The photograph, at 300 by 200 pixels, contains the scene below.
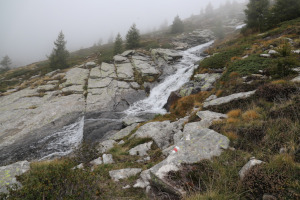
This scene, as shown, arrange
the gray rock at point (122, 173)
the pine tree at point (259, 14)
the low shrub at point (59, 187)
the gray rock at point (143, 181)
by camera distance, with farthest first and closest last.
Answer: the pine tree at point (259, 14), the gray rock at point (122, 173), the gray rock at point (143, 181), the low shrub at point (59, 187)

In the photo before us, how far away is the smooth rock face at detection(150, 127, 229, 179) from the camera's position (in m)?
3.92

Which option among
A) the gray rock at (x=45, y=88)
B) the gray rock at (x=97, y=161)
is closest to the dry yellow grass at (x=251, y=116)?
the gray rock at (x=97, y=161)

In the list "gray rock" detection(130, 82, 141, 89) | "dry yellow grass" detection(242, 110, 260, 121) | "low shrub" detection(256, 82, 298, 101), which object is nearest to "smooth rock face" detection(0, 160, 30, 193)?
"dry yellow grass" detection(242, 110, 260, 121)

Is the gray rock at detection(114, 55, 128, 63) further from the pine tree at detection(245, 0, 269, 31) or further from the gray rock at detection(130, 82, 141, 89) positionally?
the pine tree at detection(245, 0, 269, 31)

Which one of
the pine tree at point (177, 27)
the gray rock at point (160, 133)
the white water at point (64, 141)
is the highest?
the pine tree at point (177, 27)

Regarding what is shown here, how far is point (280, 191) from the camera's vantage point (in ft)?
8.06

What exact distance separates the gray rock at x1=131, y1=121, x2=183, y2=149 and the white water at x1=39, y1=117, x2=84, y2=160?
18.7ft

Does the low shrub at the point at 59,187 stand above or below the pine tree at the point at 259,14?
below

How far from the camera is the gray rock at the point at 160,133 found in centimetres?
811

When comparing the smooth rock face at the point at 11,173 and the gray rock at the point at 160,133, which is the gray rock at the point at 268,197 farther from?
the smooth rock face at the point at 11,173

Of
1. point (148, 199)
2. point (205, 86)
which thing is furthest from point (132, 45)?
point (148, 199)

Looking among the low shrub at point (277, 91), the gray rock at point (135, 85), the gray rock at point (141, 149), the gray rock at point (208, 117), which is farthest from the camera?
the gray rock at point (135, 85)

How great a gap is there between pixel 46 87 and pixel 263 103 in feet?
83.0

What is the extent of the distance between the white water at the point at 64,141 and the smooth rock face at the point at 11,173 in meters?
4.63
